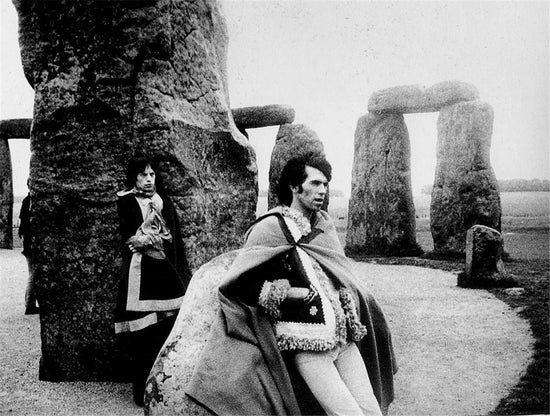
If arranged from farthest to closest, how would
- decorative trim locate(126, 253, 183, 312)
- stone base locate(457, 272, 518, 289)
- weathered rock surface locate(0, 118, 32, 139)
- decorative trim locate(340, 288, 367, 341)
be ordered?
1. weathered rock surface locate(0, 118, 32, 139)
2. stone base locate(457, 272, 518, 289)
3. decorative trim locate(126, 253, 183, 312)
4. decorative trim locate(340, 288, 367, 341)

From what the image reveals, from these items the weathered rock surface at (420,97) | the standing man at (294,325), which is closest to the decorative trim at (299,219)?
the standing man at (294,325)

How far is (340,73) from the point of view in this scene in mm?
5852

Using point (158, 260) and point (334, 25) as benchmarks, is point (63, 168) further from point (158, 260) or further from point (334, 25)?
point (334, 25)

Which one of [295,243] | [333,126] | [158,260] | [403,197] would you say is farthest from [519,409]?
[403,197]

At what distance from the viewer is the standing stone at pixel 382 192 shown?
11.6m

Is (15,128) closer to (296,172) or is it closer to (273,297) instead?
(296,172)

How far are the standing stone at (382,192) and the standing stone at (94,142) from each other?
7.90m

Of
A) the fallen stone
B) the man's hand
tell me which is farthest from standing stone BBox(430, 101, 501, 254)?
the man's hand

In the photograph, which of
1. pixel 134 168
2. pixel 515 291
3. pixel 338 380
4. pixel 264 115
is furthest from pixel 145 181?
pixel 264 115

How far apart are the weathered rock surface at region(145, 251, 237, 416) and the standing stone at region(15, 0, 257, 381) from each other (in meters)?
1.42

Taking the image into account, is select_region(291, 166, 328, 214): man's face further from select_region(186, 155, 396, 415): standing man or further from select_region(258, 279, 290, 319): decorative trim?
select_region(258, 279, 290, 319): decorative trim

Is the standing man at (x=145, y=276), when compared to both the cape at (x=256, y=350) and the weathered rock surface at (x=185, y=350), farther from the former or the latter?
the cape at (x=256, y=350)

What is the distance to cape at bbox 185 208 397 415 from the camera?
2268mm

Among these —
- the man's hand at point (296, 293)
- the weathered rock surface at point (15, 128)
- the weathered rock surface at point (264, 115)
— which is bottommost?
the man's hand at point (296, 293)
